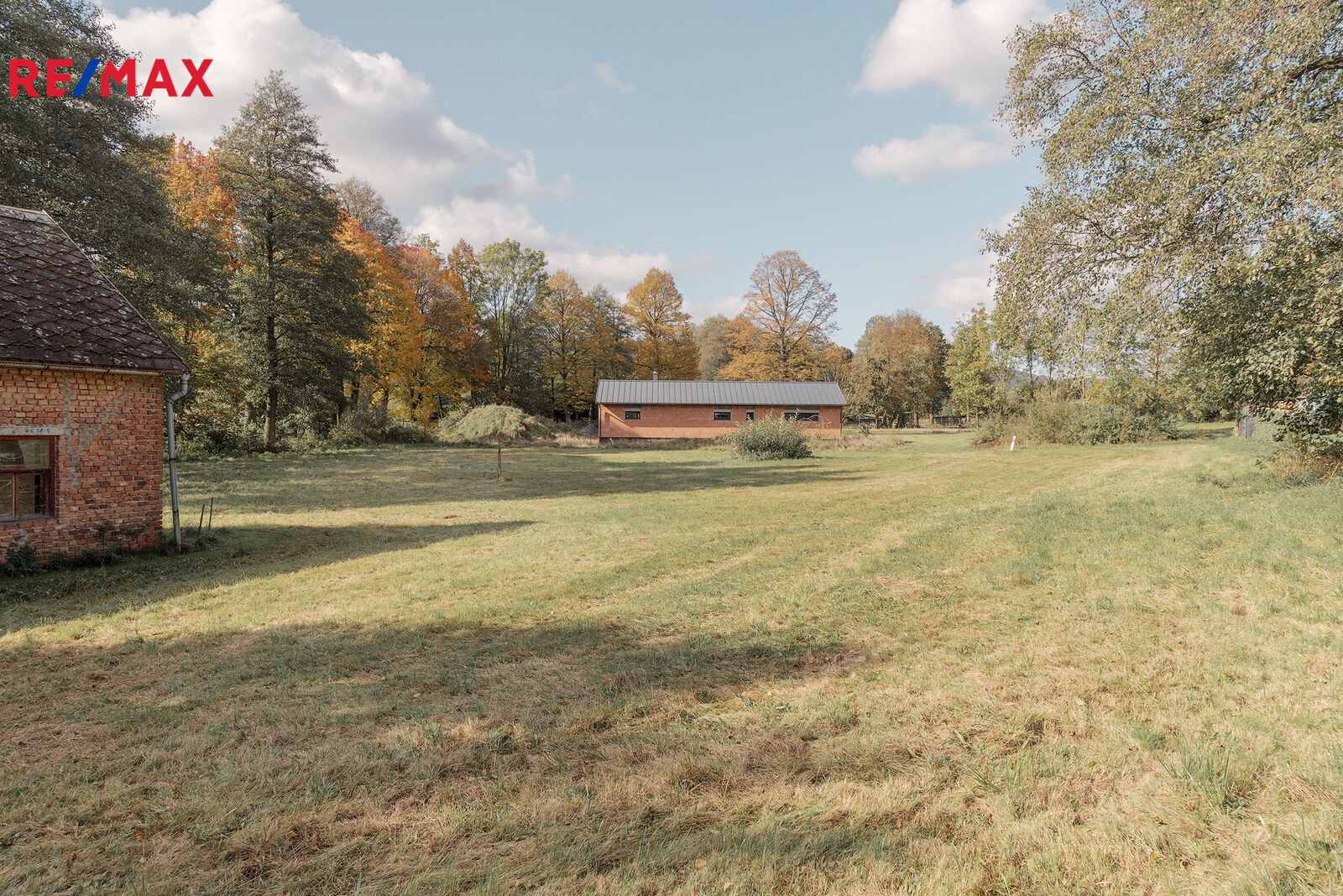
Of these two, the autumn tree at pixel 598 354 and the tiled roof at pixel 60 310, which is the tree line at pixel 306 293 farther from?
the tiled roof at pixel 60 310

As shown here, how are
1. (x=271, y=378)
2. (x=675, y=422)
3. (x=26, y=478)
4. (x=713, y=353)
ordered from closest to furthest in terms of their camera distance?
(x=26, y=478), (x=271, y=378), (x=675, y=422), (x=713, y=353)

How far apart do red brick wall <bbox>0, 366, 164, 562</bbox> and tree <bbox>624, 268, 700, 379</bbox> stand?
44.3 metres

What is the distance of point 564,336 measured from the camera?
51.5 metres

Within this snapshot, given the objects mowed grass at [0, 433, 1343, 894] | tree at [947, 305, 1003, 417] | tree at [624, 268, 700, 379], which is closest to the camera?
mowed grass at [0, 433, 1343, 894]

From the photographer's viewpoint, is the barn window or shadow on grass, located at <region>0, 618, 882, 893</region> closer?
shadow on grass, located at <region>0, 618, 882, 893</region>

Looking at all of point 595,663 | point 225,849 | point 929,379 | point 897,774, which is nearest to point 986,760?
point 897,774

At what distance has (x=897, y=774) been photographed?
3486mm

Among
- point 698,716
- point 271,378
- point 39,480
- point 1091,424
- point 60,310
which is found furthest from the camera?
point 1091,424

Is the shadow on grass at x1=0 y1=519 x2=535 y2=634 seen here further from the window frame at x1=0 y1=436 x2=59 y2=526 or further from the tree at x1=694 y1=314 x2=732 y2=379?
the tree at x1=694 y1=314 x2=732 y2=379

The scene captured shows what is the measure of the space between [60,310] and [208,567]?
14.0ft

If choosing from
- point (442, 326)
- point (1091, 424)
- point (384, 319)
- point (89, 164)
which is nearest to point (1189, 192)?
point (89, 164)

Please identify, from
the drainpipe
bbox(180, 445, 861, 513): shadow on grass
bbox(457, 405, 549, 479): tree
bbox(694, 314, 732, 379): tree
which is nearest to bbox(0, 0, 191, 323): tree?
bbox(180, 445, 861, 513): shadow on grass

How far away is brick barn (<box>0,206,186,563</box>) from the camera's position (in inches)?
334

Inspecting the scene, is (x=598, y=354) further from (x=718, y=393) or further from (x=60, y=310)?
(x=60, y=310)
